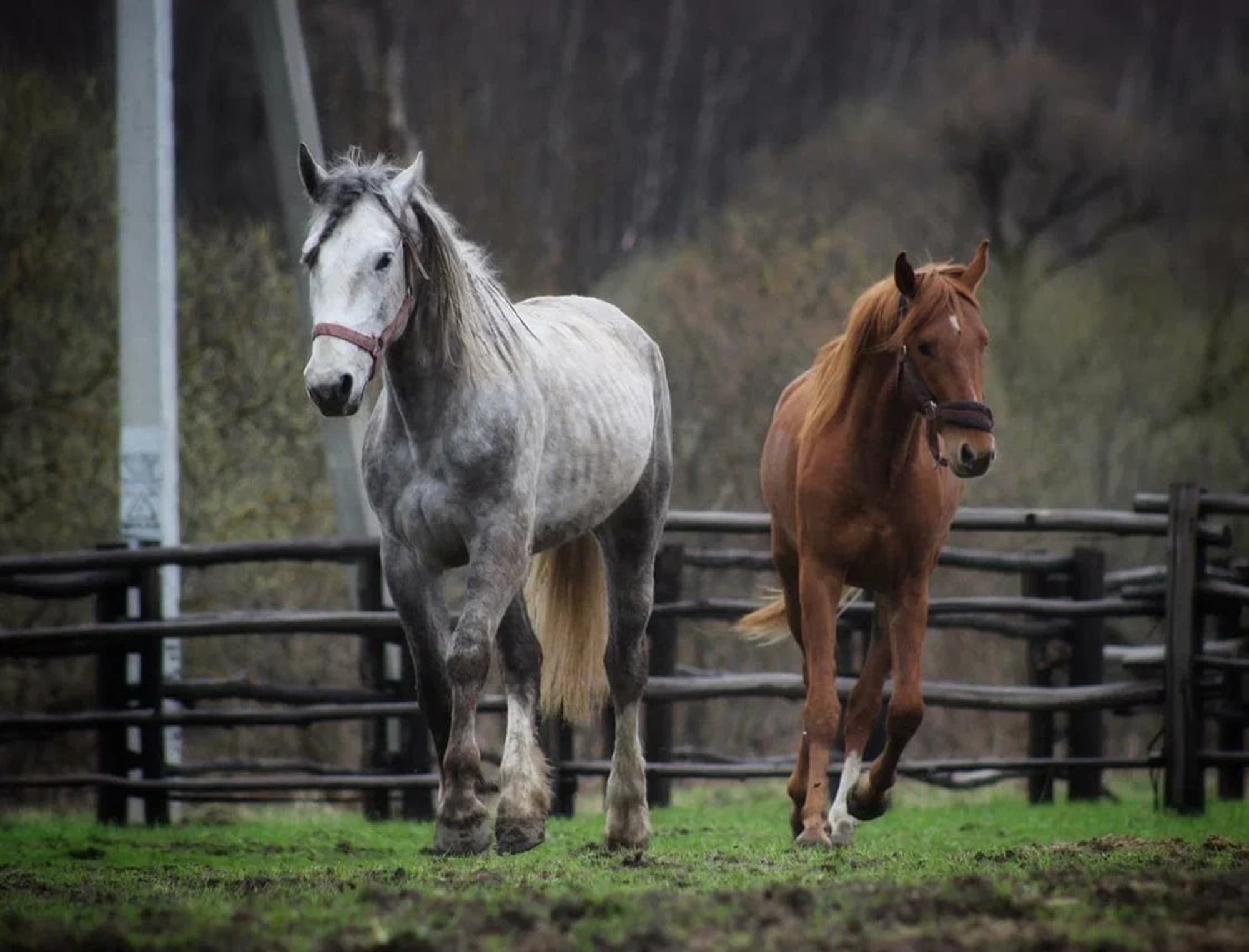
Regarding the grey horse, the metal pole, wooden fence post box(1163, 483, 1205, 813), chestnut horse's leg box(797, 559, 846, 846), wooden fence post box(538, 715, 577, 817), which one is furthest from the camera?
the metal pole

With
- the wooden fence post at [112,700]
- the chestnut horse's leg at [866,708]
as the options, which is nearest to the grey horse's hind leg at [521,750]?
the chestnut horse's leg at [866,708]

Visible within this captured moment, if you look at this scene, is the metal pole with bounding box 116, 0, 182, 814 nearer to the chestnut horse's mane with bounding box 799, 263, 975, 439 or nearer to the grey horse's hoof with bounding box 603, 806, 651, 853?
the grey horse's hoof with bounding box 603, 806, 651, 853

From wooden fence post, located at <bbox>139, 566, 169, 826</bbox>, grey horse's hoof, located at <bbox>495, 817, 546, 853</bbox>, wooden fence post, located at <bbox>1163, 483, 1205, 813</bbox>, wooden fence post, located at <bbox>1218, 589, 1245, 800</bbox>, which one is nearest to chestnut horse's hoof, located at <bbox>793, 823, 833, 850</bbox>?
grey horse's hoof, located at <bbox>495, 817, 546, 853</bbox>

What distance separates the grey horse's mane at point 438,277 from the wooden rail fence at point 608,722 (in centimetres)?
286

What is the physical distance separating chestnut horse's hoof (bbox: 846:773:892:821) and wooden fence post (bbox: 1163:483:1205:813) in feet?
8.03

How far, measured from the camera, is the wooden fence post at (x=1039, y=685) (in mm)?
10117

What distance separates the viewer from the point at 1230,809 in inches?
361

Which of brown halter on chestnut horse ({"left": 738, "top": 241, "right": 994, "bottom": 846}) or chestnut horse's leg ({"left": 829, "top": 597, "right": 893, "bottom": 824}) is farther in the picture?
chestnut horse's leg ({"left": 829, "top": 597, "right": 893, "bottom": 824})

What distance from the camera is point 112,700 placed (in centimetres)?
945

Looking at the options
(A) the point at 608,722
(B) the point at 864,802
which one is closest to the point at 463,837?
(B) the point at 864,802

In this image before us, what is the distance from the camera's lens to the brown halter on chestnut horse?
21.9 ft

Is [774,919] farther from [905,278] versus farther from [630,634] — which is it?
[630,634]

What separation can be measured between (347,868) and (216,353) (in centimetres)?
1040

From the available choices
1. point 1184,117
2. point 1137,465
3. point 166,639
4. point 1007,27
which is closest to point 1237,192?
point 1184,117
